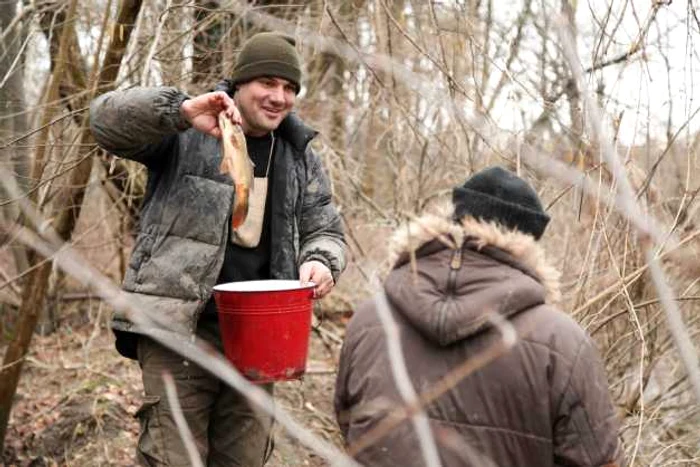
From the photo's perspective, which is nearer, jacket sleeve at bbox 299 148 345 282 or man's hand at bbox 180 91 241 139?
man's hand at bbox 180 91 241 139

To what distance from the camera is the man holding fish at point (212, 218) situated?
3.10 m

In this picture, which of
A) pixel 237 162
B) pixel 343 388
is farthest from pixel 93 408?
pixel 343 388

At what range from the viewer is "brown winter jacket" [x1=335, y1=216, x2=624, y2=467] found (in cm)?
229

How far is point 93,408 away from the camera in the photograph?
523 centimetres

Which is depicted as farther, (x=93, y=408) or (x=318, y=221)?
(x=93, y=408)

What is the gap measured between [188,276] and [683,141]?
2.62 m

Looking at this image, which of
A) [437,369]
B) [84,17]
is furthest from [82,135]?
[437,369]

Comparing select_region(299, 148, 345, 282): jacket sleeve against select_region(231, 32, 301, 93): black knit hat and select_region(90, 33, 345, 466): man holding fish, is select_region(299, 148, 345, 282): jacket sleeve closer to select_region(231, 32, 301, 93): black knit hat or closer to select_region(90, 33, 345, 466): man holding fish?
select_region(90, 33, 345, 466): man holding fish

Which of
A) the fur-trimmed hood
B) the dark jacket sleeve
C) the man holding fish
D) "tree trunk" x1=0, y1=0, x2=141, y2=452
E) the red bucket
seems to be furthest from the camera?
"tree trunk" x1=0, y1=0, x2=141, y2=452

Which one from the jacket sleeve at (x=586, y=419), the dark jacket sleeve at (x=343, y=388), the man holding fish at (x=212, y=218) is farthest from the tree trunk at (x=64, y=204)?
the jacket sleeve at (x=586, y=419)

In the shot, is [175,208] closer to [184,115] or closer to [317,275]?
[184,115]

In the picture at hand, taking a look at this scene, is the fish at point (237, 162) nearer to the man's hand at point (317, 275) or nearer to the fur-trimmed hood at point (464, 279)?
the man's hand at point (317, 275)

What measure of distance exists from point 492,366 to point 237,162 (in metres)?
1.17

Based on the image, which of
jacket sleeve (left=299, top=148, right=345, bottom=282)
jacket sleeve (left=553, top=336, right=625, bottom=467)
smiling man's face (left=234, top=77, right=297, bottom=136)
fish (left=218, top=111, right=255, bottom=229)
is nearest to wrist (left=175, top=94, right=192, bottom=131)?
fish (left=218, top=111, right=255, bottom=229)
